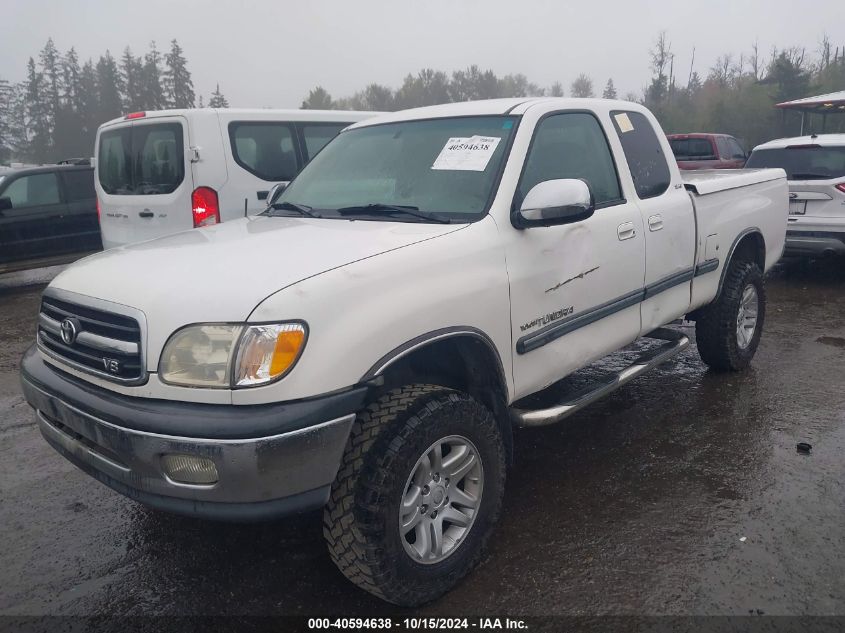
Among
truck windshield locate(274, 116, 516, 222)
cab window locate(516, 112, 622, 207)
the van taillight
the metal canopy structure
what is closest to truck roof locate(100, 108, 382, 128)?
the van taillight

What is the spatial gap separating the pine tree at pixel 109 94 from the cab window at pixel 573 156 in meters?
72.7

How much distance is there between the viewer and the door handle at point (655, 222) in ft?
12.4

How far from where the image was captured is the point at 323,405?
7.14 feet

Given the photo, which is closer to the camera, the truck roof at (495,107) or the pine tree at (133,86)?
the truck roof at (495,107)

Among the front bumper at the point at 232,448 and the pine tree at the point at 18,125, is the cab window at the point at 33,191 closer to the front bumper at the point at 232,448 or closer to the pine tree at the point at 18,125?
the front bumper at the point at 232,448

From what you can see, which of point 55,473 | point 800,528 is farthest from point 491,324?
point 55,473

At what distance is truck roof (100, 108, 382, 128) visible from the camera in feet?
20.7

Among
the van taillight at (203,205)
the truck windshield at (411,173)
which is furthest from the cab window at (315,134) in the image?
the truck windshield at (411,173)

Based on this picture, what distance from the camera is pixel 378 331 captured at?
2324 millimetres

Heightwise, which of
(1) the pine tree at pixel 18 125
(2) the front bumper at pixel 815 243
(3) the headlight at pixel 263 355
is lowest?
(2) the front bumper at pixel 815 243

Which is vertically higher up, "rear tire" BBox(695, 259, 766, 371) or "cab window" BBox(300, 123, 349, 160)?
"cab window" BBox(300, 123, 349, 160)

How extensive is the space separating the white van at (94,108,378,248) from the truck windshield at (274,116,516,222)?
8.86 ft

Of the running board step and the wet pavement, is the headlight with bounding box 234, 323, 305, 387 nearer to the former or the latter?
the wet pavement

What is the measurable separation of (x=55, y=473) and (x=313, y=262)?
2.38m
